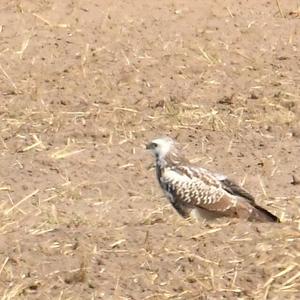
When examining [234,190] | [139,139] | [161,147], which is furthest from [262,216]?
[139,139]

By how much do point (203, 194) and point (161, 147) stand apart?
2.26 ft

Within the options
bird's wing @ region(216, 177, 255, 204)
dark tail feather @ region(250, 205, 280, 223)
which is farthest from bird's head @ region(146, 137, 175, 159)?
dark tail feather @ region(250, 205, 280, 223)

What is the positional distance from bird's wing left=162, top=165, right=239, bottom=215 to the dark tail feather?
23 centimetres

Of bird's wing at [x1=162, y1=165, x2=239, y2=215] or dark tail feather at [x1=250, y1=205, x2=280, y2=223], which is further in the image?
bird's wing at [x1=162, y1=165, x2=239, y2=215]

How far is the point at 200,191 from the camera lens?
945 centimetres

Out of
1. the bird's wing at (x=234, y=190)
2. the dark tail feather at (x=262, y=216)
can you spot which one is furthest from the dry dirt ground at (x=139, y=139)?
the bird's wing at (x=234, y=190)

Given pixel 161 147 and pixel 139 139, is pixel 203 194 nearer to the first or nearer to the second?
pixel 161 147

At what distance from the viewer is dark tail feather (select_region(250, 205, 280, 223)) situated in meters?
8.97

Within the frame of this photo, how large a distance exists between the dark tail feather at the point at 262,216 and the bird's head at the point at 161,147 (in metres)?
1.06

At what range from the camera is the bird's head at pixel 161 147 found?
990 centimetres

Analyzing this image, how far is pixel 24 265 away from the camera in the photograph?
7930 millimetres

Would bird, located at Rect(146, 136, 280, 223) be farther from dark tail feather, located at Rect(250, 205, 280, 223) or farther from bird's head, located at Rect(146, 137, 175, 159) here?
bird's head, located at Rect(146, 137, 175, 159)

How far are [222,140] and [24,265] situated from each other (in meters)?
4.24

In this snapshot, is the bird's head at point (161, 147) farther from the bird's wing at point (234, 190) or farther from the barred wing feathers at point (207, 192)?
the bird's wing at point (234, 190)
